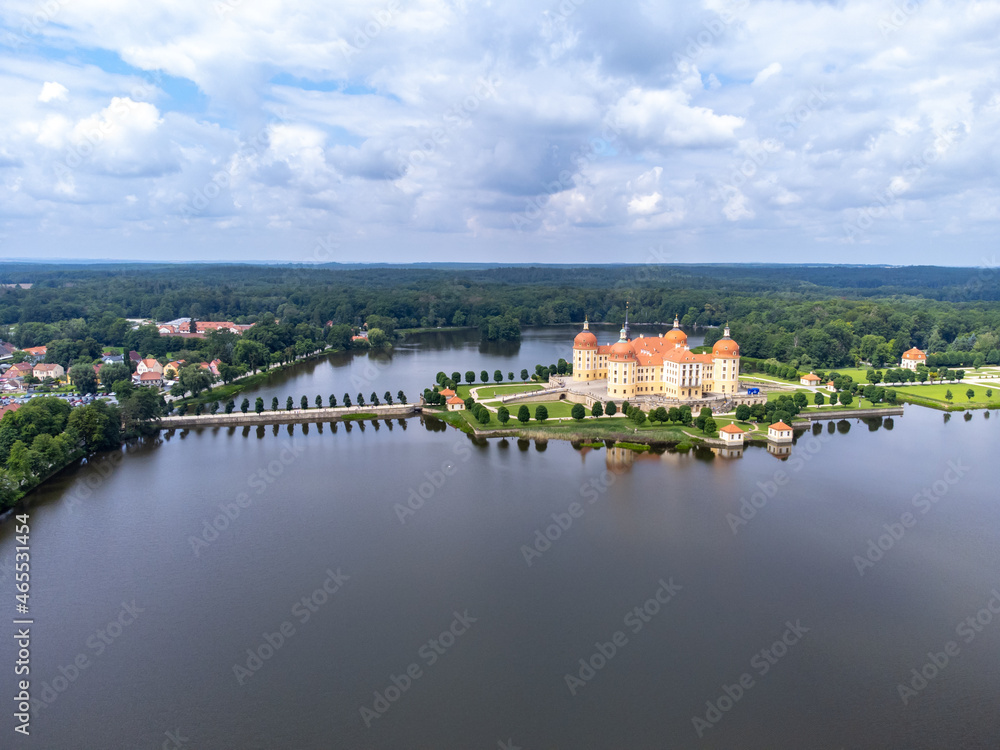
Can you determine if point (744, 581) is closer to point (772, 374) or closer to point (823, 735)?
point (823, 735)

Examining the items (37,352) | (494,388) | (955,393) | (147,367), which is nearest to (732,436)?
(494,388)

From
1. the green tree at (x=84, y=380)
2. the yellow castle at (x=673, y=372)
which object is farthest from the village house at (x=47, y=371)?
the yellow castle at (x=673, y=372)

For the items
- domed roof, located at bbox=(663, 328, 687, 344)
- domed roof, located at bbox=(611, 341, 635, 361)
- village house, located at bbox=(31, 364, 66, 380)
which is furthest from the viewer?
village house, located at bbox=(31, 364, 66, 380)

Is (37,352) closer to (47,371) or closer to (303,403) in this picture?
(47,371)

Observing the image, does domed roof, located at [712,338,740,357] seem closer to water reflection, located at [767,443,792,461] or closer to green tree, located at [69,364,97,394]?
water reflection, located at [767,443,792,461]

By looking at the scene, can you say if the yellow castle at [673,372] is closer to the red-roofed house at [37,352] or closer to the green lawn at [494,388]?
the green lawn at [494,388]

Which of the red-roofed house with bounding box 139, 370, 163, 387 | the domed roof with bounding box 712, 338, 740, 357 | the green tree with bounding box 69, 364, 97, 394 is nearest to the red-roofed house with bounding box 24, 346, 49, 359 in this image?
the red-roofed house with bounding box 139, 370, 163, 387

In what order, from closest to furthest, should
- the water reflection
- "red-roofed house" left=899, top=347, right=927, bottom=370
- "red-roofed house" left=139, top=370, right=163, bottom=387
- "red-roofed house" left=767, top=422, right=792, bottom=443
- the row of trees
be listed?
the water reflection < "red-roofed house" left=767, top=422, right=792, bottom=443 < the row of trees < "red-roofed house" left=139, top=370, right=163, bottom=387 < "red-roofed house" left=899, top=347, right=927, bottom=370
